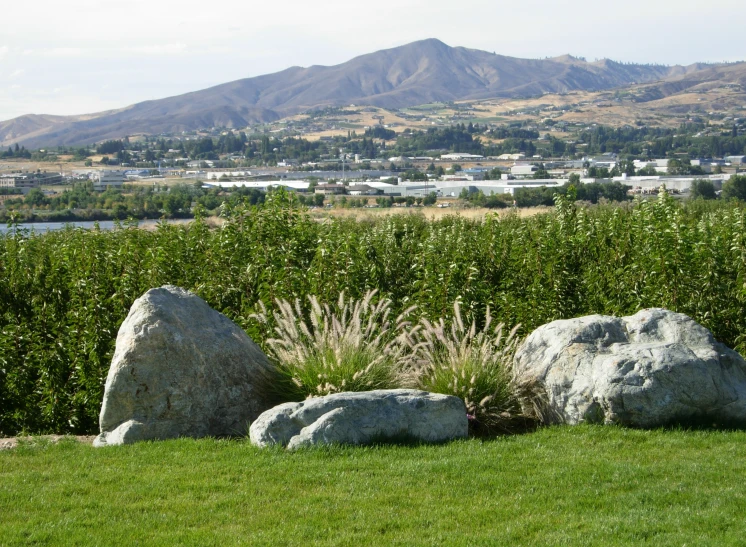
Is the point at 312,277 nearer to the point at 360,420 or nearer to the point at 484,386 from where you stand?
the point at 484,386

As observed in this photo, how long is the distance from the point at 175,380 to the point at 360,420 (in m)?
2.09

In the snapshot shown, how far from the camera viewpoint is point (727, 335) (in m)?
10.4

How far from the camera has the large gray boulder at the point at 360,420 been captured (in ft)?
24.0

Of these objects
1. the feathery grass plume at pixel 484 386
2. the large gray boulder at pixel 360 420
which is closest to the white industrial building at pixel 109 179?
the feathery grass plume at pixel 484 386

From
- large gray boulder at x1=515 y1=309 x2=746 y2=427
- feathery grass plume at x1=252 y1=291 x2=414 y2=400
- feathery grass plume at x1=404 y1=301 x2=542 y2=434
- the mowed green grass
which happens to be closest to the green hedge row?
feathery grass plume at x1=252 y1=291 x2=414 y2=400

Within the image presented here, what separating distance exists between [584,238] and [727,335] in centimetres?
247

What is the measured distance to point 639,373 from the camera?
7.82 metres

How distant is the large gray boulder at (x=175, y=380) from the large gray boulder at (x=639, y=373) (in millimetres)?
3026

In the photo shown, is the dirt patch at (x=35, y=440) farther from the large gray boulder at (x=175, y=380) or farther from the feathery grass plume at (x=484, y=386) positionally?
the feathery grass plume at (x=484, y=386)

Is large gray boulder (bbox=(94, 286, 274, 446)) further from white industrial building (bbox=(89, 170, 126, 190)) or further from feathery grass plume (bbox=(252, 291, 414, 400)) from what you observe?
white industrial building (bbox=(89, 170, 126, 190))

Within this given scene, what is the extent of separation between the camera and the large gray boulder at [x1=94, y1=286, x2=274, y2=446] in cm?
811

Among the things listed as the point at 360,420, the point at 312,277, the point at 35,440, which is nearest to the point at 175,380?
the point at 35,440

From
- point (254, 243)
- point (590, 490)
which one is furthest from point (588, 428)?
point (254, 243)

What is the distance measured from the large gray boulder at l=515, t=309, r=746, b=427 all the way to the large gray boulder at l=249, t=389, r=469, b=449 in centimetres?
134
